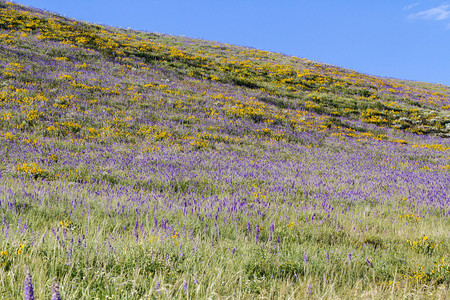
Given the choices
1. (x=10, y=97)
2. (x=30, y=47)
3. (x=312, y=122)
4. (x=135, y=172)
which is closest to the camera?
(x=135, y=172)

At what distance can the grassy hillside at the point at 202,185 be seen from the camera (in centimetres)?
234

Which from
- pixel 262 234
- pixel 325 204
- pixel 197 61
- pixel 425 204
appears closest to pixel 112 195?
pixel 262 234

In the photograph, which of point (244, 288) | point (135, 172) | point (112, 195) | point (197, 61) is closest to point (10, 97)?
point (135, 172)

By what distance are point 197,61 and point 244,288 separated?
96.1ft

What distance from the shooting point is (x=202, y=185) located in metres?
6.70

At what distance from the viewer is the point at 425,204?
6.32m

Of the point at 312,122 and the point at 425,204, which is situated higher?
the point at 312,122

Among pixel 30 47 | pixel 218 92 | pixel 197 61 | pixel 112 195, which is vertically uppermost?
pixel 197 61

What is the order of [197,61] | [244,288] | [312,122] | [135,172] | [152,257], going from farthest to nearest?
[197,61], [312,122], [135,172], [152,257], [244,288]

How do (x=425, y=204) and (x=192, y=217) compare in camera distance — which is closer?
(x=192, y=217)

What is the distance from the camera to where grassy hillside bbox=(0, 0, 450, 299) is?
2344 millimetres

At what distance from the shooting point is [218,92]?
20.4 metres

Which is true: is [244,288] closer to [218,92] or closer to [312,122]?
[312,122]

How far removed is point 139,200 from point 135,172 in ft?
7.75
